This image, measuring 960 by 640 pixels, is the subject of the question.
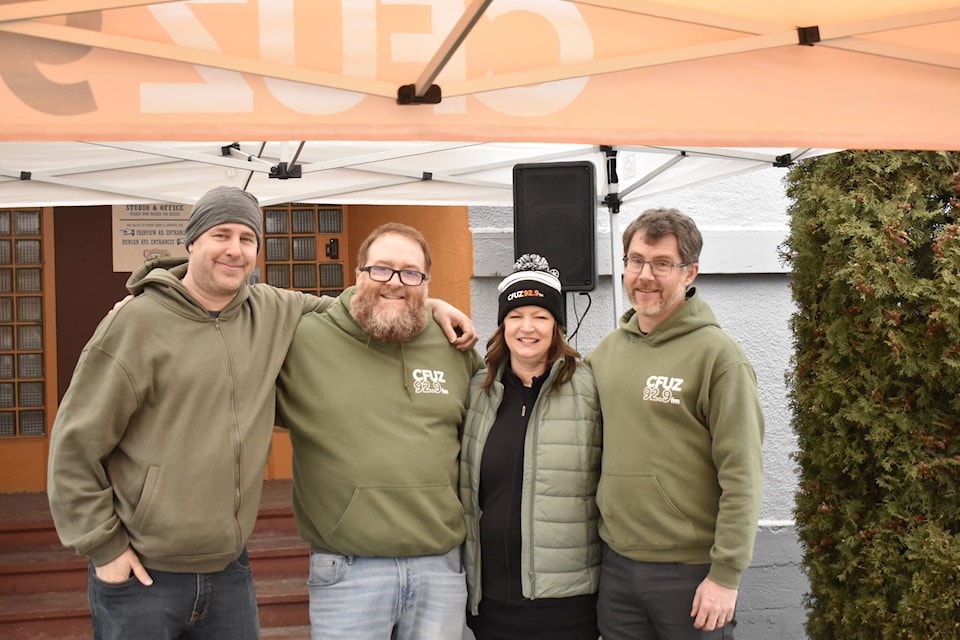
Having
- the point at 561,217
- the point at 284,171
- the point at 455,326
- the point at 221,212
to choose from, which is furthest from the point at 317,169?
the point at 221,212

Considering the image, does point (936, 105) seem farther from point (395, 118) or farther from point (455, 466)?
point (455, 466)

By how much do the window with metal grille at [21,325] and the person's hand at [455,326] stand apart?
5167 millimetres

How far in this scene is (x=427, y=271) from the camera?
9.60 feet

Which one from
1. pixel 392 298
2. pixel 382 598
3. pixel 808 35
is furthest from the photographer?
pixel 392 298

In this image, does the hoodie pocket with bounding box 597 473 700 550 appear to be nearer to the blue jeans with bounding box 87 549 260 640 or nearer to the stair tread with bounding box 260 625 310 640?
the blue jeans with bounding box 87 549 260 640

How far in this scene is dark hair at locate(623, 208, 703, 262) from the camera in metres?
2.85

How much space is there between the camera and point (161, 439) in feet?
8.11

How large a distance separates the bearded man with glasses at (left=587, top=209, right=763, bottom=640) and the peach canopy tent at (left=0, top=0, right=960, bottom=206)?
0.67m

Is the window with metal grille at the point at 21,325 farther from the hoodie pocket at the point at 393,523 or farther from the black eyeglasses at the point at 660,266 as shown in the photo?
the black eyeglasses at the point at 660,266

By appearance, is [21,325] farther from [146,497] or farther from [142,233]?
[146,497]

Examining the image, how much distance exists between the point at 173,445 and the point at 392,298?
2.49 ft

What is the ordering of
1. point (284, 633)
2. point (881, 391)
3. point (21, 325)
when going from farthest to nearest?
1. point (21, 325)
2. point (284, 633)
3. point (881, 391)

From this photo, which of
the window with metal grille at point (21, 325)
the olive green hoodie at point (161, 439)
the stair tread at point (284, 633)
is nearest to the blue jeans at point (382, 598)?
the olive green hoodie at point (161, 439)

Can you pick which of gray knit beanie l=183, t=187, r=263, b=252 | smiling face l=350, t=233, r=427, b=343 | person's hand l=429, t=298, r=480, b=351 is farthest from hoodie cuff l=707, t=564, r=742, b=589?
gray knit beanie l=183, t=187, r=263, b=252
